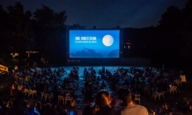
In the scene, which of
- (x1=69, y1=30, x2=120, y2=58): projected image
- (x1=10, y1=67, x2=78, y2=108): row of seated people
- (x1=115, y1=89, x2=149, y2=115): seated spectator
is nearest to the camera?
(x1=115, y1=89, x2=149, y2=115): seated spectator

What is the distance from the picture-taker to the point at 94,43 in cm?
3375

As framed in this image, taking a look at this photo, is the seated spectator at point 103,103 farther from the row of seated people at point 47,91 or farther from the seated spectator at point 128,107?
the row of seated people at point 47,91

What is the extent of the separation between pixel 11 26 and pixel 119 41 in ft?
44.4

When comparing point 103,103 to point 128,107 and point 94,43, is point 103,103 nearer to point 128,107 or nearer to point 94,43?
point 128,107

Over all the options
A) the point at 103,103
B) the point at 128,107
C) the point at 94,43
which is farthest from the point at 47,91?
the point at 94,43

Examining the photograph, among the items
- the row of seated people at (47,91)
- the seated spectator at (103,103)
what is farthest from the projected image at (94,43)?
the seated spectator at (103,103)

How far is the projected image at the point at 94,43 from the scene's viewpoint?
33750 millimetres

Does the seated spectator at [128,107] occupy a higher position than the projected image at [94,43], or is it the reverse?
the projected image at [94,43]

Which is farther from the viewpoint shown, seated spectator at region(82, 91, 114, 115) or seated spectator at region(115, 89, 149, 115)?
seated spectator at region(82, 91, 114, 115)

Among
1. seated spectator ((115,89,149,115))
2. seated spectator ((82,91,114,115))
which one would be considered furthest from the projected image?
seated spectator ((115,89,149,115))

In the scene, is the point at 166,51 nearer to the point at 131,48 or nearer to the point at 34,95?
the point at 131,48

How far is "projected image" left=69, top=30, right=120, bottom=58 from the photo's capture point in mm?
33750

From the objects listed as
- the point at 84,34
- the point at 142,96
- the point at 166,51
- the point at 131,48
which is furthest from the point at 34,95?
the point at 131,48

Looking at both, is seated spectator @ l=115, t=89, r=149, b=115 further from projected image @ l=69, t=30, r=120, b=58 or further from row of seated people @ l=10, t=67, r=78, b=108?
projected image @ l=69, t=30, r=120, b=58
